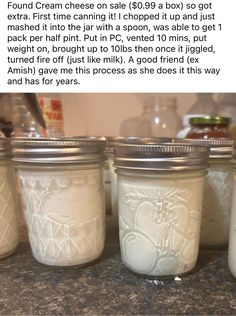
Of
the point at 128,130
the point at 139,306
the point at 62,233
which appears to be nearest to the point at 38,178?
the point at 62,233

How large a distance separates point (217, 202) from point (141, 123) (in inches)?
16.7

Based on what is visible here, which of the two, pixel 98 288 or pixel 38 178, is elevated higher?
pixel 38 178

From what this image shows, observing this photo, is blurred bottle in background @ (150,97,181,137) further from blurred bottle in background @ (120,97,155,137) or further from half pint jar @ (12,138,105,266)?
half pint jar @ (12,138,105,266)

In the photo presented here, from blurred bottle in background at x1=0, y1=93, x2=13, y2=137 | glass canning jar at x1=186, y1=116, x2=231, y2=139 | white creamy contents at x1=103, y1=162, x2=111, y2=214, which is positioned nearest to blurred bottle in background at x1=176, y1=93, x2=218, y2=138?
glass canning jar at x1=186, y1=116, x2=231, y2=139

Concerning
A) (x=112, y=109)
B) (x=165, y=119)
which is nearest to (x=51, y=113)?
(x=112, y=109)

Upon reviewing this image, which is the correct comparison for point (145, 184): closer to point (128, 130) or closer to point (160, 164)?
point (160, 164)

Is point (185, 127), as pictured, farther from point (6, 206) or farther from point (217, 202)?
point (6, 206)

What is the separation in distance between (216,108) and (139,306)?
60 centimetres

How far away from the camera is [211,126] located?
2.07 ft

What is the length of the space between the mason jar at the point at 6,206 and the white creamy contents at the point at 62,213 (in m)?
0.04

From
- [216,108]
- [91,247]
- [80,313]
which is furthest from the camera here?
[216,108]

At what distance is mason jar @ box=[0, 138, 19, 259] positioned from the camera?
45cm

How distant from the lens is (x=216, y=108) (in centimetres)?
83
